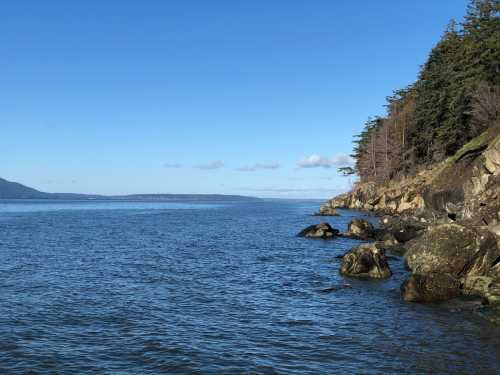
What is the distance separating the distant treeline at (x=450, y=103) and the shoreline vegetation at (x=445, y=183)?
0.56 feet

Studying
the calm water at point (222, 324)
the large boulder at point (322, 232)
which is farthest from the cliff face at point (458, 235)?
the large boulder at point (322, 232)

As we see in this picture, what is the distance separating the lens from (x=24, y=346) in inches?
661

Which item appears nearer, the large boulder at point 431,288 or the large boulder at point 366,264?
the large boulder at point 431,288

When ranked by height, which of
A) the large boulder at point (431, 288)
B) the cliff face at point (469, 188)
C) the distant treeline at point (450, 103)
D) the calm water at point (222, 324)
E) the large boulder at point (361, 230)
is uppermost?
the distant treeline at point (450, 103)

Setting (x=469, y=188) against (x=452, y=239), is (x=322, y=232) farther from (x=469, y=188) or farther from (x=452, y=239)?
(x=452, y=239)

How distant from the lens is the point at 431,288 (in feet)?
77.5

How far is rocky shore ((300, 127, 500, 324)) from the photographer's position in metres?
23.9

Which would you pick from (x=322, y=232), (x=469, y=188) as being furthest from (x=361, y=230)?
(x=469, y=188)

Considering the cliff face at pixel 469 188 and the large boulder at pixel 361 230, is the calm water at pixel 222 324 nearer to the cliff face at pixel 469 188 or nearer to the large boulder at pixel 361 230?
the cliff face at pixel 469 188

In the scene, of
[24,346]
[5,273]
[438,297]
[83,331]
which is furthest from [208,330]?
[5,273]

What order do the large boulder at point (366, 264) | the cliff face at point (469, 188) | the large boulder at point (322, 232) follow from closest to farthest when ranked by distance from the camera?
the large boulder at point (366, 264)
the cliff face at point (469, 188)
the large boulder at point (322, 232)

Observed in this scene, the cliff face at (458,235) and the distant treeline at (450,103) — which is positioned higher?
the distant treeline at (450,103)

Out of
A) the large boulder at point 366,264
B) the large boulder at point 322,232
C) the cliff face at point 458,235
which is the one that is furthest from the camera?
the large boulder at point 322,232

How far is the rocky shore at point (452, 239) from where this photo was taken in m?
23.9
